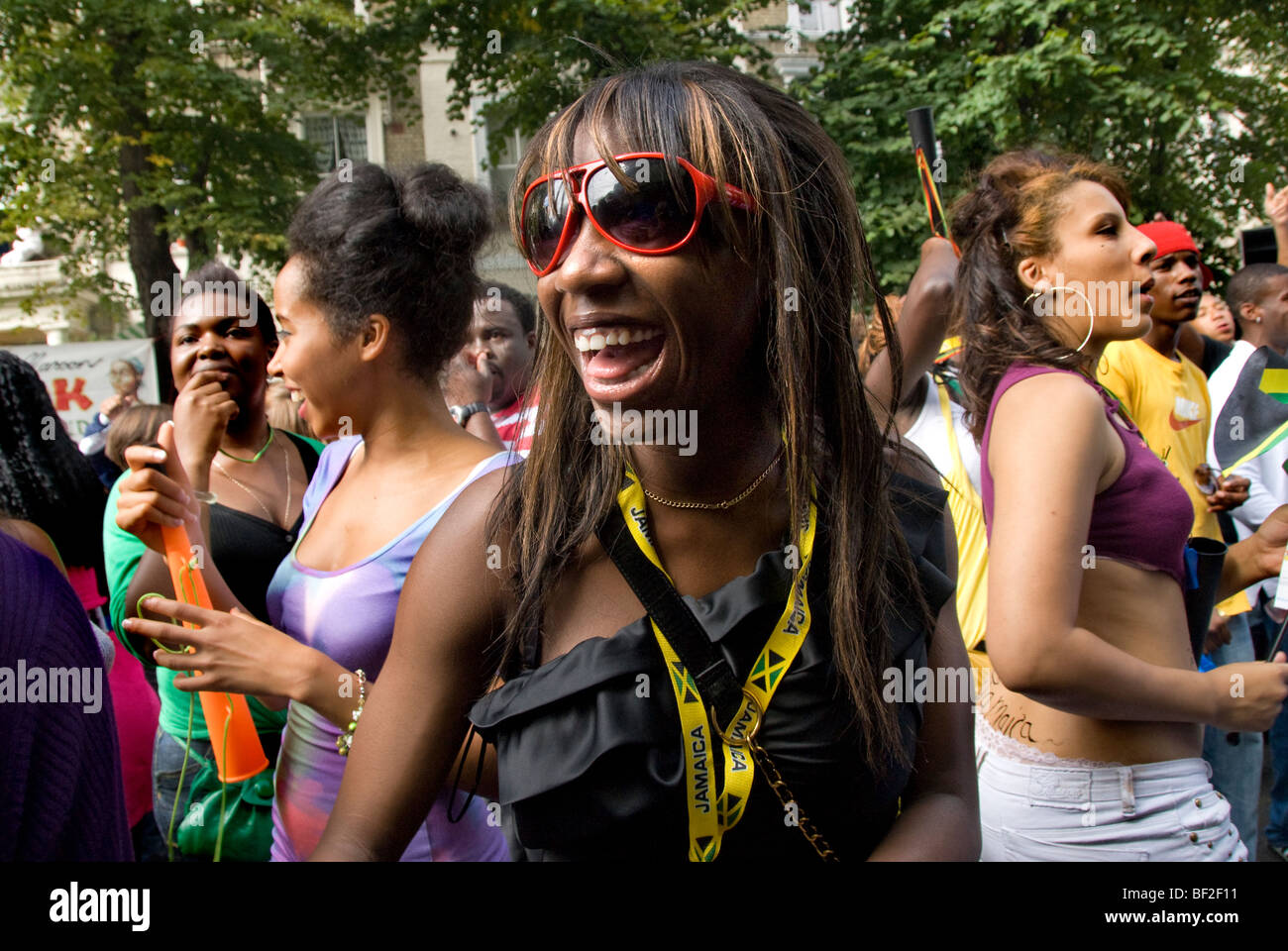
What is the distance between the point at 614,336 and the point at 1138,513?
4.17ft

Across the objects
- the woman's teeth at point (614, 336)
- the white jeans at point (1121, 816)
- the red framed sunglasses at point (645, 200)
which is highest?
the red framed sunglasses at point (645, 200)

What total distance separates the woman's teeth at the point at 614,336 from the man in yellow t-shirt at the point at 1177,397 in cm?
263

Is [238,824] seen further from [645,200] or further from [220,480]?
A: [645,200]

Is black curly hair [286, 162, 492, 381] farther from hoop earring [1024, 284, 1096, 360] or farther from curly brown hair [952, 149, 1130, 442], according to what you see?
hoop earring [1024, 284, 1096, 360]

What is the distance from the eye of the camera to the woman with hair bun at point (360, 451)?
6.98 ft

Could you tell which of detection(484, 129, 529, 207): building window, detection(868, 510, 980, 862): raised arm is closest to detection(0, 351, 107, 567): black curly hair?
detection(868, 510, 980, 862): raised arm

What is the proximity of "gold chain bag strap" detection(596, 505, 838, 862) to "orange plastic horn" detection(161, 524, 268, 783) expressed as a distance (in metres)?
1.20

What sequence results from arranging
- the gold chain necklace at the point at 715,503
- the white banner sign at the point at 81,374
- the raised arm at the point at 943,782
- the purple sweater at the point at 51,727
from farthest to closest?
the white banner sign at the point at 81,374 < the purple sweater at the point at 51,727 < the gold chain necklace at the point at 715,503 < the raised arm at the point at 943,782

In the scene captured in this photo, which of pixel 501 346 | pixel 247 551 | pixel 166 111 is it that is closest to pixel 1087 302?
pixel 247 551

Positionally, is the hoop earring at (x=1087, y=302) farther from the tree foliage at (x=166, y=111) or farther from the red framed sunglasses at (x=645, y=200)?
the tree foliage at (x=166, y=111)

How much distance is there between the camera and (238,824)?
2549mm

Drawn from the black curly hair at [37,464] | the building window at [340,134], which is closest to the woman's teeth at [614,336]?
the black curly hair at [37,464]
